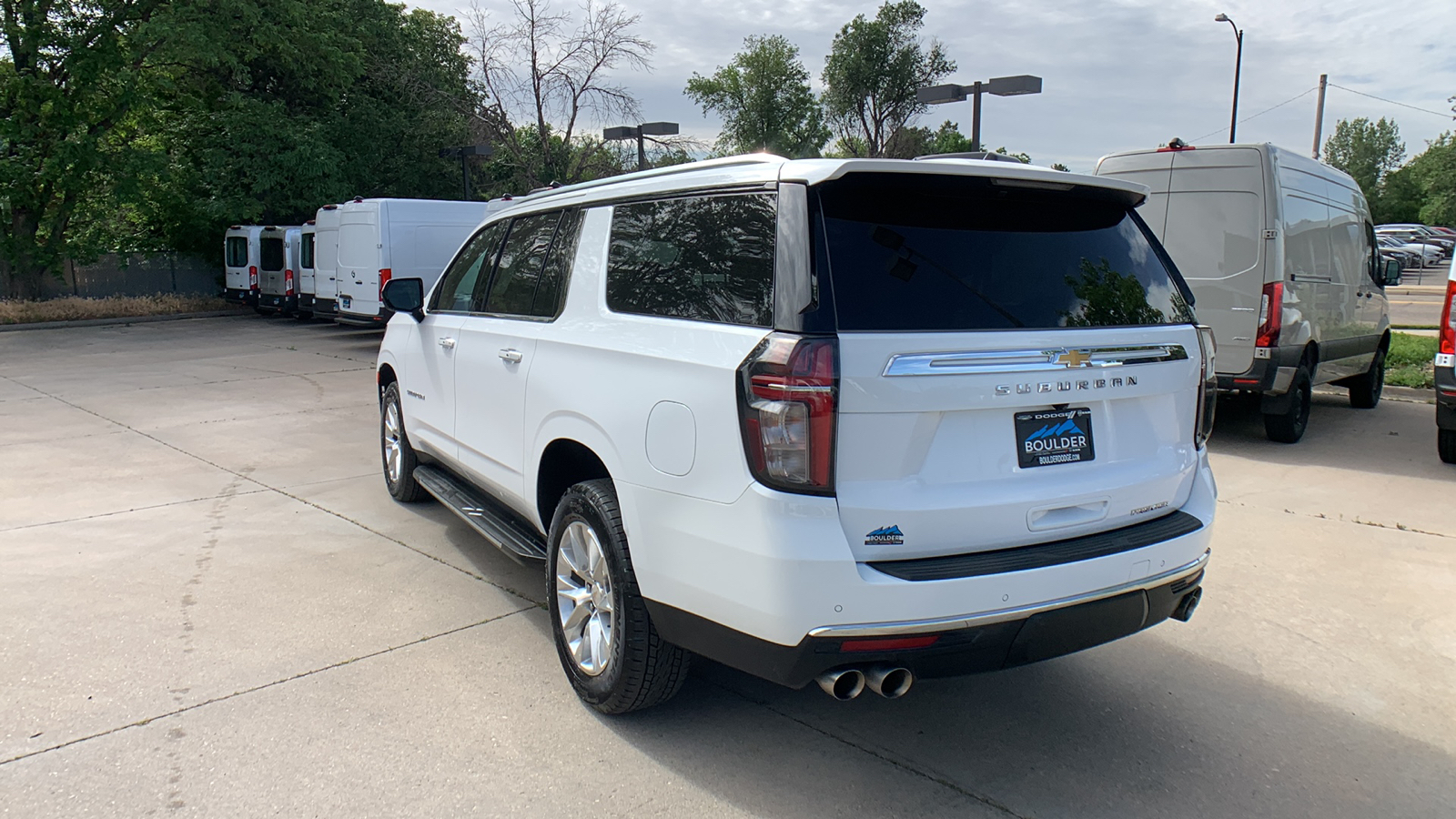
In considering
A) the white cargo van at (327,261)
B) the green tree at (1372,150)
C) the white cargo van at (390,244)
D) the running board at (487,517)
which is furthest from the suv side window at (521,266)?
the green tree at (1372,150)

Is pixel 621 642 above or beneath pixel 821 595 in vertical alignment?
beneath

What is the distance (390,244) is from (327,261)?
3003 millimetres

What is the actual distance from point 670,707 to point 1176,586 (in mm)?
1756

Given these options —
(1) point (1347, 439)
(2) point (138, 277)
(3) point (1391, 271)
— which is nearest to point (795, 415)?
(1) point (1347, 439)

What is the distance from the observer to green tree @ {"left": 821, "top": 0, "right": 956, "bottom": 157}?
176 ft

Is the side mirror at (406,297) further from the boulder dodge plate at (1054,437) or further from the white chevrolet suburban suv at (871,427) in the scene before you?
the boulder dodge plate at (1054,437)

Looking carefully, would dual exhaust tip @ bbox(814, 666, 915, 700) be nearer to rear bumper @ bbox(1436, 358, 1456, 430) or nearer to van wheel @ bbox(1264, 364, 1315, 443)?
rear bumper @ bbox(1436, 358, 1456, 430)

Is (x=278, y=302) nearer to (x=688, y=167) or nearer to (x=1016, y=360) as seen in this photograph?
(x=688, y=167)

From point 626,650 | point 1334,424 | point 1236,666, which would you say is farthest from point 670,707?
point 1334,424

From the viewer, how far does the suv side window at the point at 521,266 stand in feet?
14.0

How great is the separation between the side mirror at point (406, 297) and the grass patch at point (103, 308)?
67.3 feet

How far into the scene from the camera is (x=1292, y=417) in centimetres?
845

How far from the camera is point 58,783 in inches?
119

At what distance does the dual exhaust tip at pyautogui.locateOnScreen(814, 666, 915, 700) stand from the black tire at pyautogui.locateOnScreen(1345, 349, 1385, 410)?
9679mm
